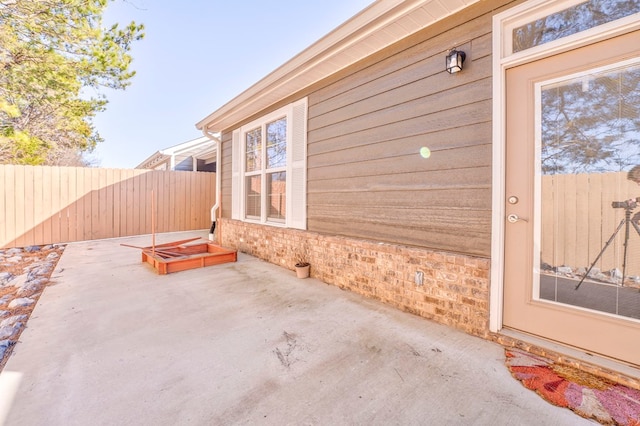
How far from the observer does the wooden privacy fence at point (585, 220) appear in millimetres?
1752

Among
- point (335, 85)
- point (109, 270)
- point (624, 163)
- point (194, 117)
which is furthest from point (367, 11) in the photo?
point (194, 117)

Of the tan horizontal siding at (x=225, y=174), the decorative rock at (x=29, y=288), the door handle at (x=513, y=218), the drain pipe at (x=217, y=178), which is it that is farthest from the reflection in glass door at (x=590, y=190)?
the drain pipe at (x=217, y=178)

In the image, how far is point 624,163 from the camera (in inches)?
68.8

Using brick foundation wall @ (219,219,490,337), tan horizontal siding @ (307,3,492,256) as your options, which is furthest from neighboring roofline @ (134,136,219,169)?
tan horizontal siding @ (307,3,492,256)

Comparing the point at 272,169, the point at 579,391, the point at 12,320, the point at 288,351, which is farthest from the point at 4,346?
the point at 579,391

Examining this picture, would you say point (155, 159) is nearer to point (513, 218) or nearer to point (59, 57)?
point (59, 57)

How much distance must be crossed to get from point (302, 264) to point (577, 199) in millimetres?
3086

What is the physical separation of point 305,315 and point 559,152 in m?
2.55

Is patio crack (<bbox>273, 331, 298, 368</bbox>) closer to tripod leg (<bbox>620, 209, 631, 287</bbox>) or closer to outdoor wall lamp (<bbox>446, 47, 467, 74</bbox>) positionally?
tripod leg (<bbox>620, 209, 631, 287</bbox>)

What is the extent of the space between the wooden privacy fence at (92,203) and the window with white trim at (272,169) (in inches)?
147

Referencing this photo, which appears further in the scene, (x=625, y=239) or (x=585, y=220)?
(x=585, y=220)

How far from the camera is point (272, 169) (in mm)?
4848

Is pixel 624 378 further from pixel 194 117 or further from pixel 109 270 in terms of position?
pixel 194 117

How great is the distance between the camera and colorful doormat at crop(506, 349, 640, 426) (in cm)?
140
